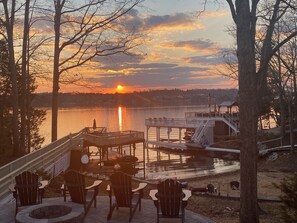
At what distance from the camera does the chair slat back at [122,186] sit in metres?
7.72

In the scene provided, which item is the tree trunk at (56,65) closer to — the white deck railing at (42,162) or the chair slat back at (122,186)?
the white deck railing at (42,162)

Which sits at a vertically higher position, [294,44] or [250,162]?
[294,44]

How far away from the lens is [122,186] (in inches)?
304

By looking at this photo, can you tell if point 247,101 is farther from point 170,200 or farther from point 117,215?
point 117,215

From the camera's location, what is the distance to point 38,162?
1350cm

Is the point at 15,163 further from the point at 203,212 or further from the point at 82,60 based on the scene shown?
the point at 82,60

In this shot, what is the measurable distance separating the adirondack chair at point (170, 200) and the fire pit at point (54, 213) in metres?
1.68

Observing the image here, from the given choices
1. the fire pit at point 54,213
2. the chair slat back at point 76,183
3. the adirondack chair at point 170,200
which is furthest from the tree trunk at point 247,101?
the fire pit at point 54,213

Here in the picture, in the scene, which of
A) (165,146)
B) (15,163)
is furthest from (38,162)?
(165,146)

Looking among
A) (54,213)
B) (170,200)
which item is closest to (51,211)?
(54,213)

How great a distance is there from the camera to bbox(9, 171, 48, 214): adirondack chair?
808cm

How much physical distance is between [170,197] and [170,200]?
0.08 meters

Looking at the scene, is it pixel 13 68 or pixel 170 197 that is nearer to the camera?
pixel 170 197

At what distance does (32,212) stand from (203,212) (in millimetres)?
5931
